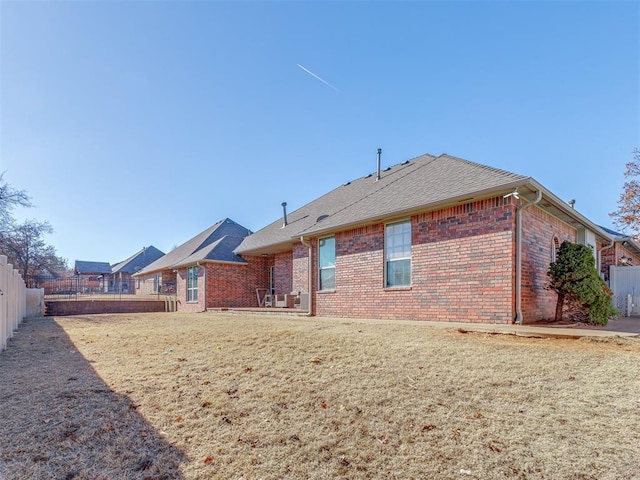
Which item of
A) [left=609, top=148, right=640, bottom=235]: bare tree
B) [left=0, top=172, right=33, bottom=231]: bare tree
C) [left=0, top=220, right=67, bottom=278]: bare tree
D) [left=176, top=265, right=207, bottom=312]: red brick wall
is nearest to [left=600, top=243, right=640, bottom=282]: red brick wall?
[left=609, top=148, right=640, bottom=235]: bare tree

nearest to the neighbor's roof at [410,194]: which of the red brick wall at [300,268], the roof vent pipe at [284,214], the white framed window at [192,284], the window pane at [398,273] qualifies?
the roof vent pipe at [284,214]

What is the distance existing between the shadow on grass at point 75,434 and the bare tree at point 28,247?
2562cm

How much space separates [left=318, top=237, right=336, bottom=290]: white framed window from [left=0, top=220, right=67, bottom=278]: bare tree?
23058 millimetres

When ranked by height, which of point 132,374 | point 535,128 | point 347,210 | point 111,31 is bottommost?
point 132,374

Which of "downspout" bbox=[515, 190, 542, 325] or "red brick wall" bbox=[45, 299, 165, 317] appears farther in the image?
"red brick wall" bbox=[45, 299, 165, 317]

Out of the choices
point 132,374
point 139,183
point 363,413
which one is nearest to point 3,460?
point 132,374

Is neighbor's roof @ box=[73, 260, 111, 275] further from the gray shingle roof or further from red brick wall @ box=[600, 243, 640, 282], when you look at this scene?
red brick wall @ box=[600, 243, 640, 282]

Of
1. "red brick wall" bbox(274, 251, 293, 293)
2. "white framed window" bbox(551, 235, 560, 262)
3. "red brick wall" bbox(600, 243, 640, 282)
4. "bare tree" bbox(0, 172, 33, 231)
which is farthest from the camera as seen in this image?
"bare tree" bbox(0, 172, 33, 231)

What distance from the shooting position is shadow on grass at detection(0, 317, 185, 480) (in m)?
2.49

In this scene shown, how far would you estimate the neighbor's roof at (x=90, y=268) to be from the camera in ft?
149

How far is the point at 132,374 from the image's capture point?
4598 millimetres

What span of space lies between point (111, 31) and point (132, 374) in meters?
9.61

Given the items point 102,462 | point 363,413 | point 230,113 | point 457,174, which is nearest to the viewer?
point 102,462

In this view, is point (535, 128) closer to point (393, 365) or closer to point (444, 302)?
point (444, 302)
